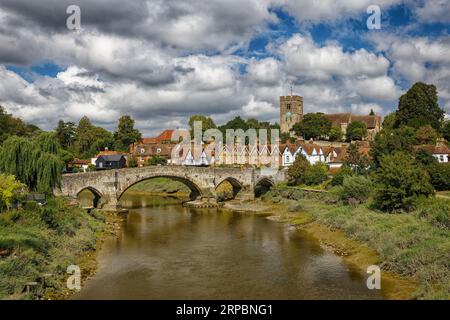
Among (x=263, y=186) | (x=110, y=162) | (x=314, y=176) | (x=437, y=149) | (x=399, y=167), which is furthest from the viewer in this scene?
(x=110, y=162)

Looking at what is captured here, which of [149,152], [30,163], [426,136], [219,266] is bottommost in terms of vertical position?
[219,266]

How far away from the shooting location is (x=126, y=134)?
9025cm

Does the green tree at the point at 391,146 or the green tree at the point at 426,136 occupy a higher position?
the green tree at the point at 426,136

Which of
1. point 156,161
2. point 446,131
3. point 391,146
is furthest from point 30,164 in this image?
point 446,131

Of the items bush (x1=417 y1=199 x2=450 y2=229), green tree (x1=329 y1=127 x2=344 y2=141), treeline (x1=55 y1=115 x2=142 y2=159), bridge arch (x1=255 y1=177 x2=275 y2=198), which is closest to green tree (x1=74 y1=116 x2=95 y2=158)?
treeline (x1=55 y1=115 x2=142 y2=159)

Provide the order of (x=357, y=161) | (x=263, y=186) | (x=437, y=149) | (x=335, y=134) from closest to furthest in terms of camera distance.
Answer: (x=357, y=161) < (x=437, y=149) < (x=263, y=186) < (x=335, y=134)

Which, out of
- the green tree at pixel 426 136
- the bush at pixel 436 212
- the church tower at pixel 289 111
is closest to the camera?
the bush at pixel 436 212

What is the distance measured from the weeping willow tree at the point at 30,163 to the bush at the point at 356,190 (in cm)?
2564

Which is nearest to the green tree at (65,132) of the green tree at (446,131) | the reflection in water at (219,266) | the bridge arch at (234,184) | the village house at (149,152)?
the village house at (149,152)

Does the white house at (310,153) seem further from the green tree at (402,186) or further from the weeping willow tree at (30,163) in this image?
the weeping willow tree at (30,163)

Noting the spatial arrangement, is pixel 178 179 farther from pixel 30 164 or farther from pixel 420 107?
pixel 420 107

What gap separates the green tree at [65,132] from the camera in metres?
89.2

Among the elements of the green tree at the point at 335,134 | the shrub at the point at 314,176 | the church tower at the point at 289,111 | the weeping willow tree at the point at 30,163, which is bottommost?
the shrub at the point at 314,176

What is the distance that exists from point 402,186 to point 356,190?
6915 millimetres
